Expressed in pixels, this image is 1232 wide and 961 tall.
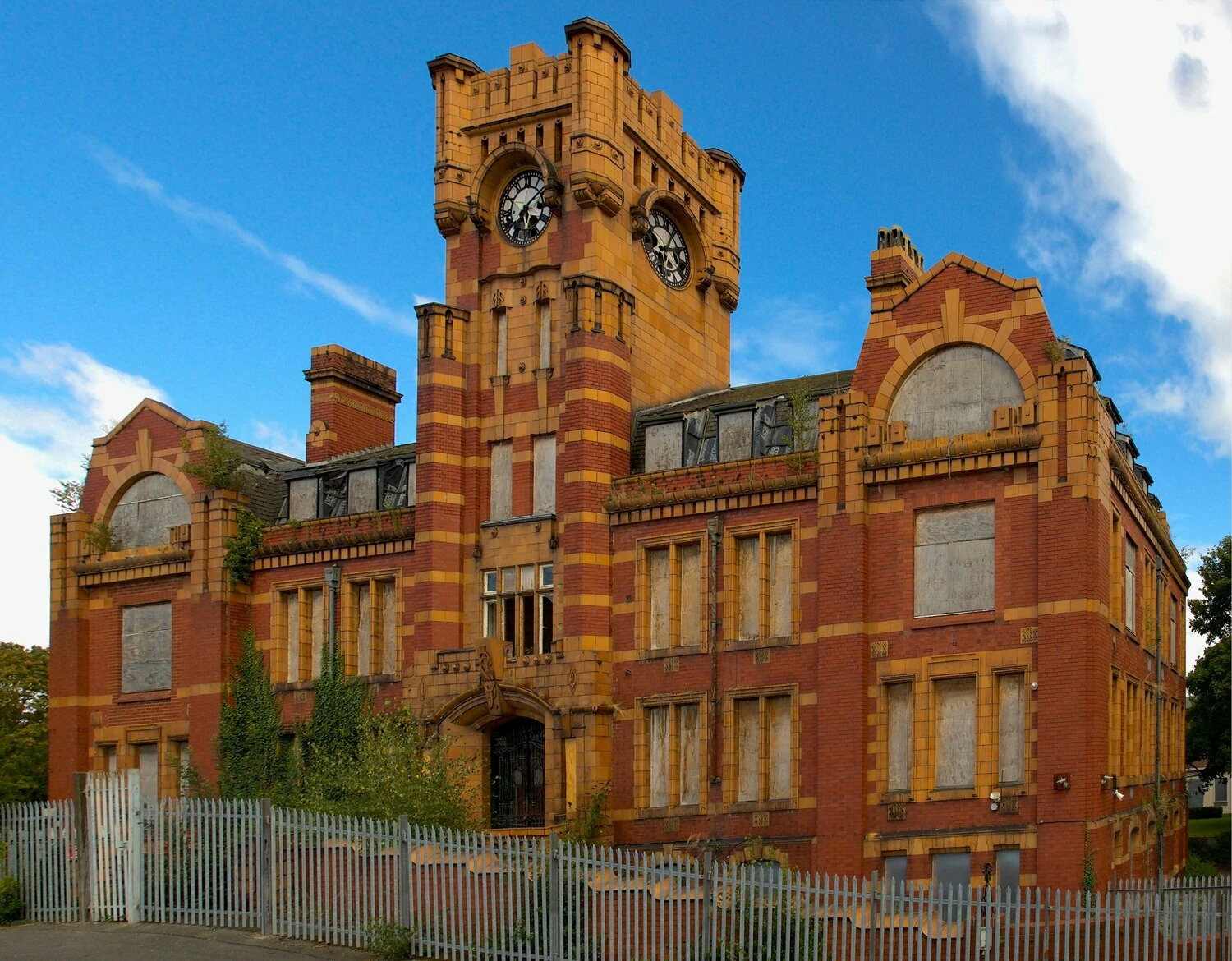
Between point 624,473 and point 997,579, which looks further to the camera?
point 624,473

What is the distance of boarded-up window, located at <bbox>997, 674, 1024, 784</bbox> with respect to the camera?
32.3m

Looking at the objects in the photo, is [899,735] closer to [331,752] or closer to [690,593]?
[690,593]

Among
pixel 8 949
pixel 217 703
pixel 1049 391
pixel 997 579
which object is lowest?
pixel 8 949

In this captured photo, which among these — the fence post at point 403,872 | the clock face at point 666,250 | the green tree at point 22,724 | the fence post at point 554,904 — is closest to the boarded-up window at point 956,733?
the fence post at point 554,904

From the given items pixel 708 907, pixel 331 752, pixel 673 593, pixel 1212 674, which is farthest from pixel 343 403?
pixel 1212 674

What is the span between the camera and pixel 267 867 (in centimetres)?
3000

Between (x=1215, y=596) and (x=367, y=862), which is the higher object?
(x=1215, y=596)

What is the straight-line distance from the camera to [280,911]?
29688mm

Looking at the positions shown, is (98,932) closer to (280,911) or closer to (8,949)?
(8,949)

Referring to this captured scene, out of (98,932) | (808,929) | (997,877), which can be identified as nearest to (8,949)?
(98,932)

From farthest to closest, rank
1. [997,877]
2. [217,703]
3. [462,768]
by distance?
[217,703] < [462,768] < [997,877]

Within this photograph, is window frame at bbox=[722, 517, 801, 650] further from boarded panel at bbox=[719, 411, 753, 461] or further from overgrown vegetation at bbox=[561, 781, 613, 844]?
overgrown vegetation at bbox=[561, 781, 613, 844]

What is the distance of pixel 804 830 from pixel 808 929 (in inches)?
363

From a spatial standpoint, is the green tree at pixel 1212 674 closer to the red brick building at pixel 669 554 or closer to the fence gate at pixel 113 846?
the red brick building at pixel 669 554
